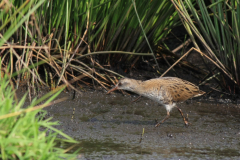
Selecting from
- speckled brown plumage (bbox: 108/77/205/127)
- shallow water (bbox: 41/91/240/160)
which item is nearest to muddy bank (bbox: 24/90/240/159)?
shallow water (bbox: 41/91/240/160)

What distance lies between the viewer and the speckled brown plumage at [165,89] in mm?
5465

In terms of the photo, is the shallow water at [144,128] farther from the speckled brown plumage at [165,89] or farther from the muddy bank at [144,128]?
the speckled brown plumage at [165,89]

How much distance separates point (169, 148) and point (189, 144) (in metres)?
0.29

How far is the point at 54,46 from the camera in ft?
20.1

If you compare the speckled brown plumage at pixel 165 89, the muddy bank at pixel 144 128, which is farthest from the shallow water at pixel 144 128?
the speckled brown plumage at pixel 165 89

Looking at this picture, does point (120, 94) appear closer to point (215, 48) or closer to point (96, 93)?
point (96, 93)

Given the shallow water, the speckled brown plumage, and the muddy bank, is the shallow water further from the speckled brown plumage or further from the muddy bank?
the speckled brown plumage

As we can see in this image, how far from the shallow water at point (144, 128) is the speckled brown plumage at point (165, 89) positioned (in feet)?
1.00

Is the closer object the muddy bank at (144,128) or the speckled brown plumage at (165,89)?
the muddy bank at (144,128)

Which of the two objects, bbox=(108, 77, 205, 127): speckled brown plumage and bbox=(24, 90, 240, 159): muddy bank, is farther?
bbox=(108, 77, 205, 127): speckled brown plumage

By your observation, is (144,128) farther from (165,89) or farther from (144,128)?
(165,89)

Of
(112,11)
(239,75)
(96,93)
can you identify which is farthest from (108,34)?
(239,75)

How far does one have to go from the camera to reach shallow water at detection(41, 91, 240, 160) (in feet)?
14.2

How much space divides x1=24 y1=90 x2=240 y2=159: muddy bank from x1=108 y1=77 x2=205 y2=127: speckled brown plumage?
1.00 feet
